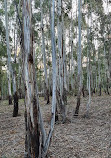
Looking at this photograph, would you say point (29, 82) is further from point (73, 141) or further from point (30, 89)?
point (73, 141)

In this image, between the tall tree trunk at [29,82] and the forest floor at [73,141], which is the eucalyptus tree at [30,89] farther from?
the forest floor at [73,141]

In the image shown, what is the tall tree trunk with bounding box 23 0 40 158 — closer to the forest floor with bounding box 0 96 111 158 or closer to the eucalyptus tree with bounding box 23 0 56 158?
the eucalyptus tree with bounding box 23 0 56 158

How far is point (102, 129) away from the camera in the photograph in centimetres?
592

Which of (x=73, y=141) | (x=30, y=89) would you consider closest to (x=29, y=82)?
(x=30, y=89)

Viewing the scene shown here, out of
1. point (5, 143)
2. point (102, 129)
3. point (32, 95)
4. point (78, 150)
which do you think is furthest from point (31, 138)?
point (102, 129)

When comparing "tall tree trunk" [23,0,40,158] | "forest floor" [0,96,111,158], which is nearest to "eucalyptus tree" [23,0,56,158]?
"tall tree trunk" [23,0,40,158]

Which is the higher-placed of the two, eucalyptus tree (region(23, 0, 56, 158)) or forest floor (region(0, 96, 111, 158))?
eucalyptus tree (region(23, 0, 56, 158))

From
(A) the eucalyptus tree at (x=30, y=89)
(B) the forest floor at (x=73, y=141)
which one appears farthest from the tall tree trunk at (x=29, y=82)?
(B) the forest floor at (x=73, y=141)

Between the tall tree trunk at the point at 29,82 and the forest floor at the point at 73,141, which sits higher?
the tall tree trunk at the point at 29,82

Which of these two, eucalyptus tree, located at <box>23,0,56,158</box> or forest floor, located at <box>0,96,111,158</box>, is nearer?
eucalyptus tree, located at <box>23,0,56,158</box>

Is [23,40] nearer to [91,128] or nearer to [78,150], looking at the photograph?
[78,150]

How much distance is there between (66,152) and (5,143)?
1816mm

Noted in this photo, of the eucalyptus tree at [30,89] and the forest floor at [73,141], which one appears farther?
the forest floor at [73,141]

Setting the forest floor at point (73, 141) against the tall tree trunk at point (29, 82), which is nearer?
the tall tree trunk at point (29, 82)
